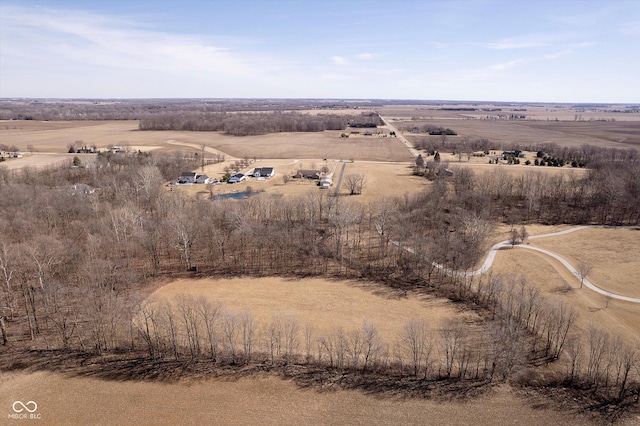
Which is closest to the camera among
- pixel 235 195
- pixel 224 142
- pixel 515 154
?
pixel 235 195

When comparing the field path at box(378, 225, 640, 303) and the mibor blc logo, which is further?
the field path at box(378, 225, 640, 303)

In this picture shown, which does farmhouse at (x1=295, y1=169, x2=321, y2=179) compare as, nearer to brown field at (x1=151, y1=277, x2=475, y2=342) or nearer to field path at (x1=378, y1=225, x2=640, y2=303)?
field path at (x1=378, y1=225, x2=640, y2=303)

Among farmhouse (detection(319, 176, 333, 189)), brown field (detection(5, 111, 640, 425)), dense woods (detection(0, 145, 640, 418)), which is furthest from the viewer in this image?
farmhouse (detection(319, 176, 333, 189))

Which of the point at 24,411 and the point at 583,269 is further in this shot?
the point at 583,269

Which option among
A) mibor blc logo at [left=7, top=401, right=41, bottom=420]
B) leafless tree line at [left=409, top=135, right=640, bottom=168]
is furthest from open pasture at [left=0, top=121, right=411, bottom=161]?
mibor blc logo at [left=7, top=401, right=41, bottom=420]

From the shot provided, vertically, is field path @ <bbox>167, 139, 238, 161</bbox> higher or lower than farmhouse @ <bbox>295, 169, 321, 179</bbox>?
higher

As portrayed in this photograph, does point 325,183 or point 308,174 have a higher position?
point 308,174

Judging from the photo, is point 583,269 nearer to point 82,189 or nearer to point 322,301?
point 322,301

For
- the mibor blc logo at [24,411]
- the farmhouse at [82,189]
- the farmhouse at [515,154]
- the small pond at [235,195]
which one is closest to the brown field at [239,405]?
the mibor blc logo at [24,411]

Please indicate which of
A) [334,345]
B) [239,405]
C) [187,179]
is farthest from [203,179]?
[239,405]
